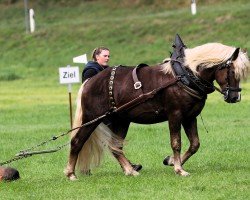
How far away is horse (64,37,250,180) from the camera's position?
508 inches

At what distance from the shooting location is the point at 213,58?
1285cm

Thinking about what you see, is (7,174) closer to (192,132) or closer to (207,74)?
(192,132)

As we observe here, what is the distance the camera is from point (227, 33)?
4447cm

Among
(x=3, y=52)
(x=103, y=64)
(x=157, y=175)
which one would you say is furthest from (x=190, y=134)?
(x=3, y=52)

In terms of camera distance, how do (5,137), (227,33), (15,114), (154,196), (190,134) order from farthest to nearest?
(227,33), (15,114), (5,137), (190,134), (154,196)

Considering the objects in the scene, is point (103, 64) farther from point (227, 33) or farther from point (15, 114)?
point (227, 33)

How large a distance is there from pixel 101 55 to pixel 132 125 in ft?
31.8

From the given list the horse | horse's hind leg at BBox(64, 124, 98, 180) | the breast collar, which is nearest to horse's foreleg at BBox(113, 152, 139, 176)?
the horse

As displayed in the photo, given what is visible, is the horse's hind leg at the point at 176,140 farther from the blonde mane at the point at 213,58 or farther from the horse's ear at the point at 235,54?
the horse's ear at the point at 235,54

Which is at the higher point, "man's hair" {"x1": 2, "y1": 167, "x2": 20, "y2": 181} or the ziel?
the ziel

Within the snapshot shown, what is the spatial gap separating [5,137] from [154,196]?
10.1m

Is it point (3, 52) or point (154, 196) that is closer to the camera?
point (154, 196)

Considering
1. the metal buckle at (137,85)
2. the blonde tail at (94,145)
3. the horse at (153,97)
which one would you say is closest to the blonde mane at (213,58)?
the horse at (153,97)

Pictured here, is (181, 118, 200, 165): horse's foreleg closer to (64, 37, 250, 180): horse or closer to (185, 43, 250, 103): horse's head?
(64, 37, 250, 180): horse
